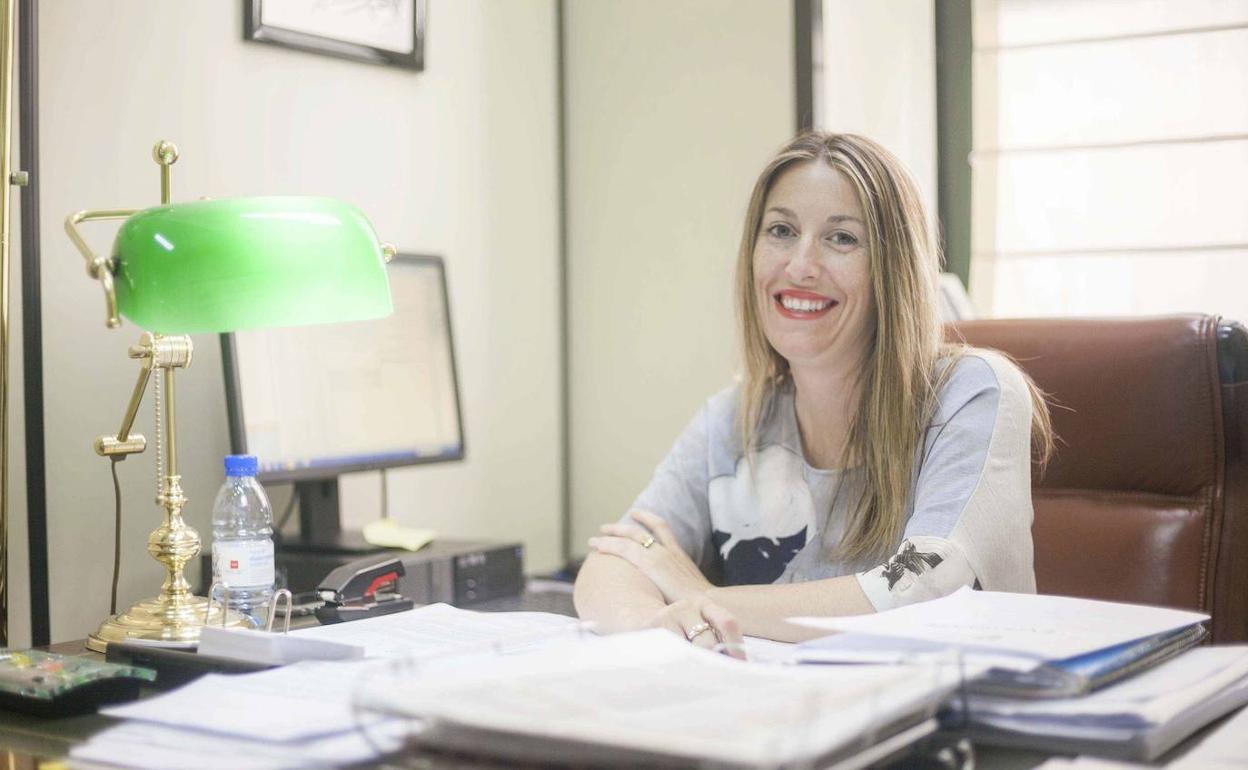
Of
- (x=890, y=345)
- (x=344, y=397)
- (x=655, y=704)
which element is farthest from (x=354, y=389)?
(x=655, y=704)

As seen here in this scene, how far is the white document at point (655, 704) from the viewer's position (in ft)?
2.30

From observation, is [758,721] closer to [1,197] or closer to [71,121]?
[1,197]

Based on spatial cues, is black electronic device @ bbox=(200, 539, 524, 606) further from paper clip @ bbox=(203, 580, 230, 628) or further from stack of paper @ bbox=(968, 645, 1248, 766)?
stack of paper @ bbox=(968, 645, 1248, 766)

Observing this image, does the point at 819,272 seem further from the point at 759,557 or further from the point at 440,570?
the point at 440,570

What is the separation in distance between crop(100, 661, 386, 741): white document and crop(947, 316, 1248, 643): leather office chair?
3.41 feet

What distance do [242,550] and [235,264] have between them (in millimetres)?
329

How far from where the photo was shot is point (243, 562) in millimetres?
1358

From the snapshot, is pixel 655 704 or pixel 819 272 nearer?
pixel 655 704

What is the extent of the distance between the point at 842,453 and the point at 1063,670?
0.78 meters

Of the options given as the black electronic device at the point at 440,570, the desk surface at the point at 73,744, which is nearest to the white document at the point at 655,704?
the desk surface at the point at 73,744

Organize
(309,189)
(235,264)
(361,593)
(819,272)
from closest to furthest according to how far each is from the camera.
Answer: (235,264) < (361,593) < (819,272) < (309,189)

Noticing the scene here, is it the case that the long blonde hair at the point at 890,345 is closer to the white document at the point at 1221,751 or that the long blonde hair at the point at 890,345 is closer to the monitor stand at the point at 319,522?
the white document at the point at 1221,751

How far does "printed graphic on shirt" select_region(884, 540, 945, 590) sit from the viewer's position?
1.42 metres

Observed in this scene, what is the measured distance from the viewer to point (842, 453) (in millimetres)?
1669
